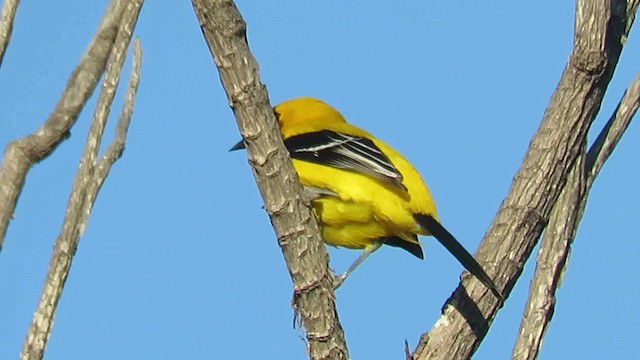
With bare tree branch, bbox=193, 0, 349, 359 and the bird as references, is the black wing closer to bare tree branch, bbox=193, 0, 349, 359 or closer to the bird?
the bird

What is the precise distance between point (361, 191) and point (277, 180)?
1573 millimetres

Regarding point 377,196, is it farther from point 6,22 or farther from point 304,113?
point 6,22

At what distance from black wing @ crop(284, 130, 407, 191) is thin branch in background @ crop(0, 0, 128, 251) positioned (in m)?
1.71

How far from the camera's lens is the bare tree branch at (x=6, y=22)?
475 centimetres

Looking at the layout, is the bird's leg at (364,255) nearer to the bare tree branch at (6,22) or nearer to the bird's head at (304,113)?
the bird's head at (304,113)

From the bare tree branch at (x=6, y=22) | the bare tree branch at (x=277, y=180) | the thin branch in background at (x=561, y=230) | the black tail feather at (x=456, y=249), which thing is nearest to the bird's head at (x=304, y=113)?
the black tail feather at (x=456, y=249)

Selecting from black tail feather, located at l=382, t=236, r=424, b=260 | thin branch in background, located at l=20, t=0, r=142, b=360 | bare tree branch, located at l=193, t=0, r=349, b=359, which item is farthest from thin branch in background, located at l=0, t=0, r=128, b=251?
black tail feather, located at l=382, t=236, r=424, b=260

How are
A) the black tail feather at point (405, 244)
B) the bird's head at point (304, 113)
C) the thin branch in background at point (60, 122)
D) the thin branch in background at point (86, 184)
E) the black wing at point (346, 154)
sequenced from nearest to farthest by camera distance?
the thin branch in background at point (86, 184) < the thin branch in background at point (60, 122) < the black wing at point (346, 154) < the black tail feather at point (405, 244) < the bird's head at point (304, 113)

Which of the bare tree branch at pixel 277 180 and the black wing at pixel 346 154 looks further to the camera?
the black wing at pixel 346 154

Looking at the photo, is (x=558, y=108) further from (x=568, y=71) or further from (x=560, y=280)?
(x=560, y=280)

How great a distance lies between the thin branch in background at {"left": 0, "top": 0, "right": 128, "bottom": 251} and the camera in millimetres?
4508

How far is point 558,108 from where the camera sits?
5.71 meters

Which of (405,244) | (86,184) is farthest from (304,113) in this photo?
(86,184)

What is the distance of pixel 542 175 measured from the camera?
19.1 feet
